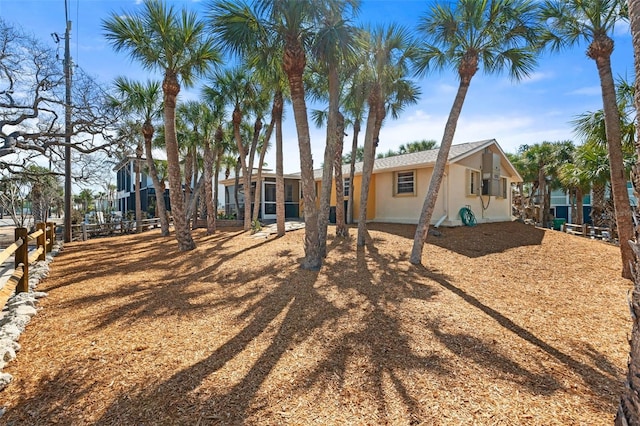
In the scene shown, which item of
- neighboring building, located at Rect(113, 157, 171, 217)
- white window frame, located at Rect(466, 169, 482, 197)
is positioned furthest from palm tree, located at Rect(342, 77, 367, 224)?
neighboring building, located at Rect(113, 157, 171, 217)

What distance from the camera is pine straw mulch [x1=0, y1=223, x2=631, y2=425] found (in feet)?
8.64

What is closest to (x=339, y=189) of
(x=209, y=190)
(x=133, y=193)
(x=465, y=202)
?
(x=209, y=190)

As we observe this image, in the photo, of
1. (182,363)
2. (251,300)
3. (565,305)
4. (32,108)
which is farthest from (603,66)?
(32,108)

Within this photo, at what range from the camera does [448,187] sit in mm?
13328

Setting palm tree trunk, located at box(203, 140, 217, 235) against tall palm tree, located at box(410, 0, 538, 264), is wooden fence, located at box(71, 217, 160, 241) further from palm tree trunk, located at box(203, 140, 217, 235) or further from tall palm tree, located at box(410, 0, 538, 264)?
tall palm tree, located at box(410, 0, 538, 264)

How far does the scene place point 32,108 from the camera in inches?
397

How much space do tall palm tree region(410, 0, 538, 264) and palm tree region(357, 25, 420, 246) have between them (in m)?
1.27

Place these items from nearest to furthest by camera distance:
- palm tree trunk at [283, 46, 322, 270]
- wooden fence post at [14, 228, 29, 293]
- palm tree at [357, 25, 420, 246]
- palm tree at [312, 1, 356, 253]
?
wooden fence post at [14, 228, 29, 293]
palm tree at [312, 1, 356, 253]
palm tree trunk at [283, 46, 322, 270]
palm tree at [357, 25, 420, 246]

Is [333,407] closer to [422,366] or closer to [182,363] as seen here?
[422,366]

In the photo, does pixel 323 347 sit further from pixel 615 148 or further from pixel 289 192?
pixel 289 192

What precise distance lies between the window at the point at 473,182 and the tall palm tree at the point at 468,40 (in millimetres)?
6739

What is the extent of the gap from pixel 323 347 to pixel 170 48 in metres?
8.83

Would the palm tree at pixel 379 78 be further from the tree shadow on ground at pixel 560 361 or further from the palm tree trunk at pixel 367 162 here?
the tree shadow on ground at pixel 560 361

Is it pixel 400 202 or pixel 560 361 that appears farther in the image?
pixel 400 202
